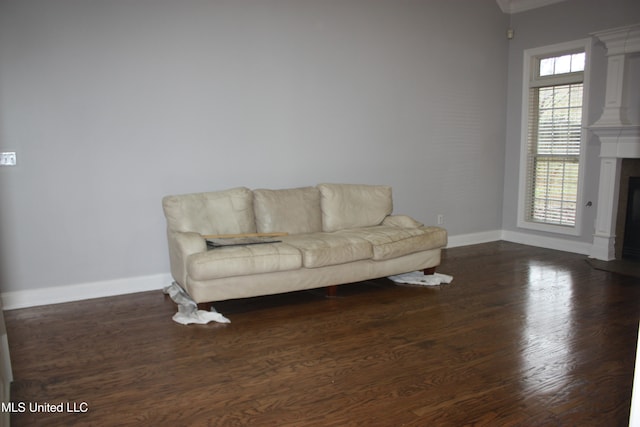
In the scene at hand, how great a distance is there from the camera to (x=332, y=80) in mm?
5184

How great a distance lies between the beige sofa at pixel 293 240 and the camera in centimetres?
374

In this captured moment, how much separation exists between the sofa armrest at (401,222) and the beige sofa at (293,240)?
0.01 m

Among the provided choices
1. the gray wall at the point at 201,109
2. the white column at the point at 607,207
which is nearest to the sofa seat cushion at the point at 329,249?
the gray wall at the point at 201,109

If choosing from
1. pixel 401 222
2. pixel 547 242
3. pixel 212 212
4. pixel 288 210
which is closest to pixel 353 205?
pixel 401 222

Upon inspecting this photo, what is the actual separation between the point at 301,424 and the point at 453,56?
4.92 metres

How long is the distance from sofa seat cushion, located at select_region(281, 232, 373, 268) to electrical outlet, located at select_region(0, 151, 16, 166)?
2.20 metres

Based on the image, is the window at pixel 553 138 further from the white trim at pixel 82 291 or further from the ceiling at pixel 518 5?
the white trim at pixel 82 291

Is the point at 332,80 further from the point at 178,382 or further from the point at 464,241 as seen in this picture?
the point at 178,382

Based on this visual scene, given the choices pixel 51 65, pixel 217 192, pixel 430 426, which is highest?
pixel 51 65

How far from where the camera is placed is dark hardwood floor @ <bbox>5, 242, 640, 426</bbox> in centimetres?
242

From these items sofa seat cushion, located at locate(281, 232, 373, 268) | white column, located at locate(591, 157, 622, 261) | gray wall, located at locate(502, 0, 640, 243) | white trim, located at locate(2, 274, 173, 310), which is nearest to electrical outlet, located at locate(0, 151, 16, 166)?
white trim, located at locate(2, 274, 173, 310)

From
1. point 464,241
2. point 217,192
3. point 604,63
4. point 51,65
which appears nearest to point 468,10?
point 604,63

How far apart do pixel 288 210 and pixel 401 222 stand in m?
1.15

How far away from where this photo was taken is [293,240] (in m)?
4.27
